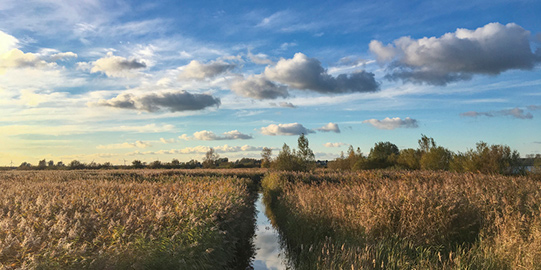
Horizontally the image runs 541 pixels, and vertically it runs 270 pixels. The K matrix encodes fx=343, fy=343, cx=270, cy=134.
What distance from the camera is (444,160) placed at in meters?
46.6

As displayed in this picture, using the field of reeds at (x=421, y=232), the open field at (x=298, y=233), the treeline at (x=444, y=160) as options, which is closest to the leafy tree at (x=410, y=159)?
the treeline at (x=444, y=160)

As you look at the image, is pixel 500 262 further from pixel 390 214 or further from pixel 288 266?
pixel 288 266

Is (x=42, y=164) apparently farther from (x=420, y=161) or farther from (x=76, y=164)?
(x=420, y=161)

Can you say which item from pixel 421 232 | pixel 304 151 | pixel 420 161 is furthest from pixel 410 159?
pixel 421 232

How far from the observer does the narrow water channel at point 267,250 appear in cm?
1035

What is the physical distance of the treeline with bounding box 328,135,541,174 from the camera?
31.8 meters

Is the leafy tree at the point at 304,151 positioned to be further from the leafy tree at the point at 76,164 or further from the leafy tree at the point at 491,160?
the leafy tree at the point at 76,164

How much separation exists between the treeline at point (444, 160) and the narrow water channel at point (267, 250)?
1788 centimetres

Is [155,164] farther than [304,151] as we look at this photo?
Yes

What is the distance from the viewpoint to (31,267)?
14.0 ft

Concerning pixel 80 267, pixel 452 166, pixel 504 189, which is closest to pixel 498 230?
pixel 504 189

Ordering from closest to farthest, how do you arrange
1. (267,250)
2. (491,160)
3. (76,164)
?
(267,250) → (491,160) → (76,164)

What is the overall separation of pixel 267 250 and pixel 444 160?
42.0 meters

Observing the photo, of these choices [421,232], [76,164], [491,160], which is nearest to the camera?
[421,232]
